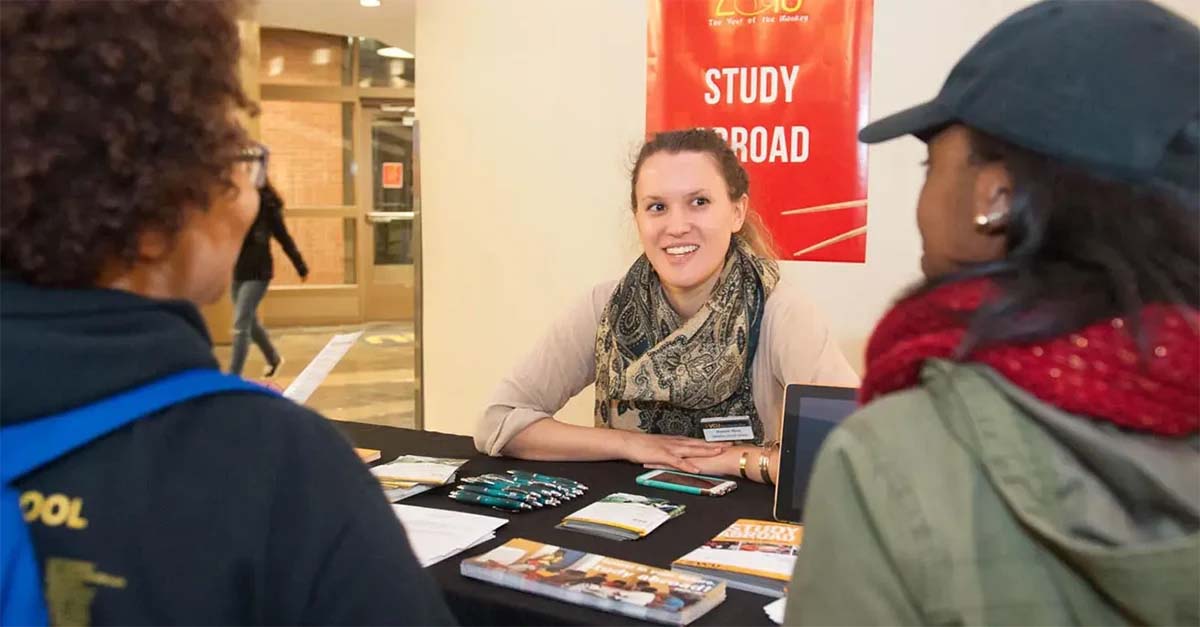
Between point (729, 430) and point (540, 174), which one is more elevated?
point (540, 174)

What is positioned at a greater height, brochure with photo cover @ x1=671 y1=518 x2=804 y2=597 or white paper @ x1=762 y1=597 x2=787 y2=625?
brochure with photo cover @ x1=671 y1=518 x2=804 y2=597

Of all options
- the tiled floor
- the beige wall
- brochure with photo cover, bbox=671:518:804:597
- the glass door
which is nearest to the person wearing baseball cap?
brochure with photo cover, bbox=671:518:804:597

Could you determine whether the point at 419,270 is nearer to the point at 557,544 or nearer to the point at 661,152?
the point at 661,152

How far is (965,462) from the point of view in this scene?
730mm

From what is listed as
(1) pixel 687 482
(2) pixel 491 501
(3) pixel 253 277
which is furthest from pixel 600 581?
(3) pixel 253 277

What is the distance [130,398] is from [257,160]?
0.26 m

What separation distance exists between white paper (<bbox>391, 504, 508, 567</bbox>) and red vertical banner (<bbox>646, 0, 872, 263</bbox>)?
6.52 ft

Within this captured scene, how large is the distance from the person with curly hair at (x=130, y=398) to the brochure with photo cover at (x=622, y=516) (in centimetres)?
87

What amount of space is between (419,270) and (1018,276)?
3900mm

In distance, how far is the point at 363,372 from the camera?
24.9 ft

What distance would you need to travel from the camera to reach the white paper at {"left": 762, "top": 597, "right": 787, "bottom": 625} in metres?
1.32

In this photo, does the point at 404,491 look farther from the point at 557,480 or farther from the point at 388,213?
the point at 388,213

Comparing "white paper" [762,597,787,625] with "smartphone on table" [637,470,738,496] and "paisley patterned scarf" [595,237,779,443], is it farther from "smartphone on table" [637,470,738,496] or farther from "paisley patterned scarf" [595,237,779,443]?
"paisley patterned scarf" [595,237,779,443]

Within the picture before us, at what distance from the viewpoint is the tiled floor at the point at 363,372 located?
6133 millimetres
